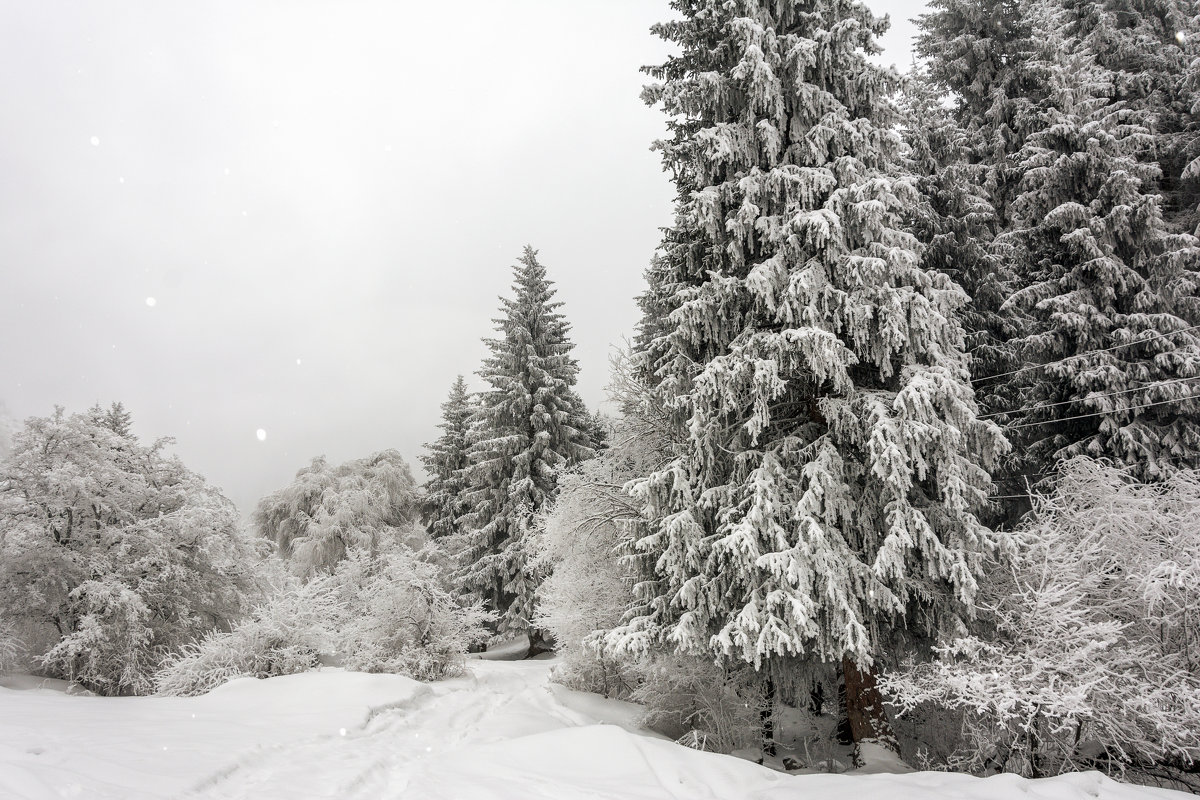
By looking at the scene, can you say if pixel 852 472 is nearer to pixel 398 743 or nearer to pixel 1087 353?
pixel 398 743

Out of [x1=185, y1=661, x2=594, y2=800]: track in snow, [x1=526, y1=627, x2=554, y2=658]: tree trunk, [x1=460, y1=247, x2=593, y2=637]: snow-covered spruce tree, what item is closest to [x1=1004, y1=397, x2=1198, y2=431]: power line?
[x1=185, y1=661, x2=594, y2=800]: track in snow

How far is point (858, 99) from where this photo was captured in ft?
28.5

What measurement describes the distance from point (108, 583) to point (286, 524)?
1787cm

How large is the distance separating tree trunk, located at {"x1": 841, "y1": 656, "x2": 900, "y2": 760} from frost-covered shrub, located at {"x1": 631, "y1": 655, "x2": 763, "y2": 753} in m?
1.28

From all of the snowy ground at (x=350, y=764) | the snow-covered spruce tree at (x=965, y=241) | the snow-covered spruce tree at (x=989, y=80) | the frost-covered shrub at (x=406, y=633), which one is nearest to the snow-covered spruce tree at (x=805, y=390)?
the snowy ground at (x=350, y=764)

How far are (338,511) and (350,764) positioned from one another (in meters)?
24.2

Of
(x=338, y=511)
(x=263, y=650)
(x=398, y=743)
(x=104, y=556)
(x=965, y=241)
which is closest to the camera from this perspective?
(x=398, y=743)

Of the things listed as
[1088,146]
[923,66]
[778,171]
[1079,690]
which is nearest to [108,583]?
[778,171]

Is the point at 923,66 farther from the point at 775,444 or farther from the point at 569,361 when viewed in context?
the point at 775,444

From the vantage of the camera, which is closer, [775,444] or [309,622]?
[775,444]

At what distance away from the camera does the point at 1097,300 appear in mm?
12484

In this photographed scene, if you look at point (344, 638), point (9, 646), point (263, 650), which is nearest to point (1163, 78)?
point (344, 638)

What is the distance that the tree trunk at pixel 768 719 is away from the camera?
8586mm

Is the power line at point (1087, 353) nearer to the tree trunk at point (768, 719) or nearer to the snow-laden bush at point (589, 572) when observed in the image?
the tree trunk at point (768, 719)
